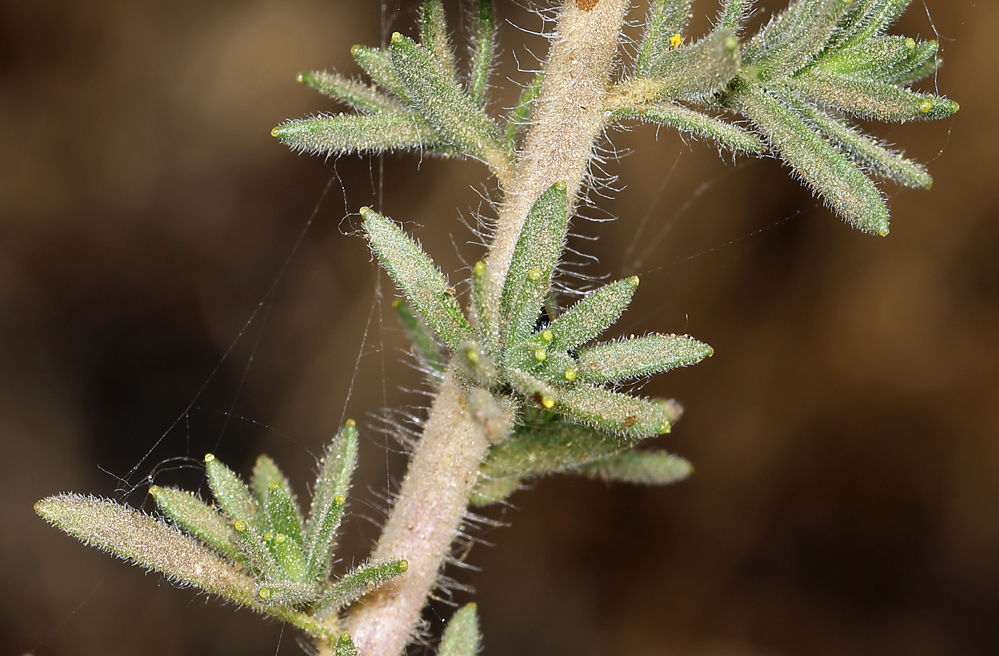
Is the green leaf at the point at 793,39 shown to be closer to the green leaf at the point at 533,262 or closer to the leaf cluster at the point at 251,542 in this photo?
the green leaf at the point at 533,262

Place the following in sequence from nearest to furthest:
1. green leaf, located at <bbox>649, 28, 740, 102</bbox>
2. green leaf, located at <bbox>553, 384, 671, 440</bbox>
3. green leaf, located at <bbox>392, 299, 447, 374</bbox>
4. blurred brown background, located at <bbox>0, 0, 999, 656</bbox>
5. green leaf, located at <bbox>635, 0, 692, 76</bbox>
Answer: green leaf, located at <bbox>649, 28, 740, 102</bbox> < green leaf, located at <bbox>553, 384, 671, 440</bbox> < green leaf, located at <bbox>635, 0, 692, 76</bbox> < green leaf, located at <bbox>392, 299, 447, 374</bbox> < blurred brown background, located at <bbox>0, 0, 999, 656</bbox>

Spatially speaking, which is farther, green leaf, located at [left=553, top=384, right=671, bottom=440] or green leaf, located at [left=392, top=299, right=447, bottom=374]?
green leaf, located at [left=392, top=299, right=447, bottom=374]

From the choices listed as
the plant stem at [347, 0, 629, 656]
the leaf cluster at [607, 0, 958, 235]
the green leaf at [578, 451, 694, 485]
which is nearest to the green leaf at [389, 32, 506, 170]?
the plant stem at [347, 0, 629, 656]

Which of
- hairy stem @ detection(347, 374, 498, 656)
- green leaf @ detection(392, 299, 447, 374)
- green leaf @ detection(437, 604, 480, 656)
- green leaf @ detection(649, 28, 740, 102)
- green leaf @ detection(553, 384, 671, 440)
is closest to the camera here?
green leaf @ detection(649, 28, 740, 102)

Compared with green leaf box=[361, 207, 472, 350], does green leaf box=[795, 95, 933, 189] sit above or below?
above

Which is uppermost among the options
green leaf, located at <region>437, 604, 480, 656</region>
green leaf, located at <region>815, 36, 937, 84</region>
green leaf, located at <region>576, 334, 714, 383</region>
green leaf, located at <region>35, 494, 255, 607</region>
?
green leaf, located at <region>815, 36, 937, 84</region>

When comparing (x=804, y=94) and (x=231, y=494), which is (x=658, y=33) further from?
(x=231, y=494)

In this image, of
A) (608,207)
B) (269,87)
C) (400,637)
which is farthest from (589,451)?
(269,87)

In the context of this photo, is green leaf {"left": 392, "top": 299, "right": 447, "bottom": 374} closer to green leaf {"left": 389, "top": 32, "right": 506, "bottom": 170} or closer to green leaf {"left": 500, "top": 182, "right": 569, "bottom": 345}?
green leaf {"left": 389, "top": 32, "right": 506, "bottom": 170}
